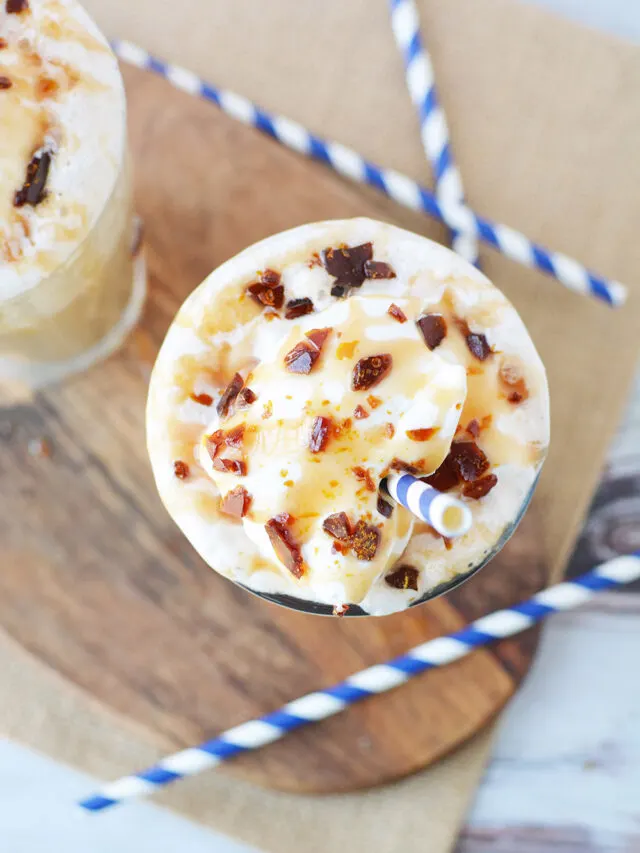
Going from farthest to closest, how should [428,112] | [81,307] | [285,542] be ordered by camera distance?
[428,112], [81,307], [285,542]

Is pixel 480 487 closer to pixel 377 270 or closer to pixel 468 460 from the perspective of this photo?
pixel 468 460

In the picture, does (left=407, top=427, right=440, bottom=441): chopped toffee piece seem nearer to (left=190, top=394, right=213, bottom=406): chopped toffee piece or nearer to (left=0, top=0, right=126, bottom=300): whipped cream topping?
(left=190, top=394, right=213, bottom=406): chopped toffee piece

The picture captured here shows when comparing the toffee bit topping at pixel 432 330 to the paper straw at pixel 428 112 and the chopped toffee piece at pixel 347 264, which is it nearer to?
the chopped toffee piece at pixel 347 264

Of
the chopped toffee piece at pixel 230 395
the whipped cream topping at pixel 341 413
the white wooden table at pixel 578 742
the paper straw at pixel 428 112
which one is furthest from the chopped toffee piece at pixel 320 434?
the white wooden table at pixel 578 742

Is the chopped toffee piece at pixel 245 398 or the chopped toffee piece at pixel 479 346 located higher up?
the chopped toffee piece at pixel 479 346

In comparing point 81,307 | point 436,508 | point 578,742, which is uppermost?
point 436,508

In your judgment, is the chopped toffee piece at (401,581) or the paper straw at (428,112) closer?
the chopped toffee piece at (401,581)

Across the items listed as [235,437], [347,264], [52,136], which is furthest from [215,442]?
[52,136]

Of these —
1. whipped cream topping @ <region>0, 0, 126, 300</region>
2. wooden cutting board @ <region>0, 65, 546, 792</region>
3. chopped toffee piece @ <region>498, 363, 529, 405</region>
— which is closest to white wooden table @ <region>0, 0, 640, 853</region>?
wooden cutting board @ <region>0, 65, 546, 792</region>
